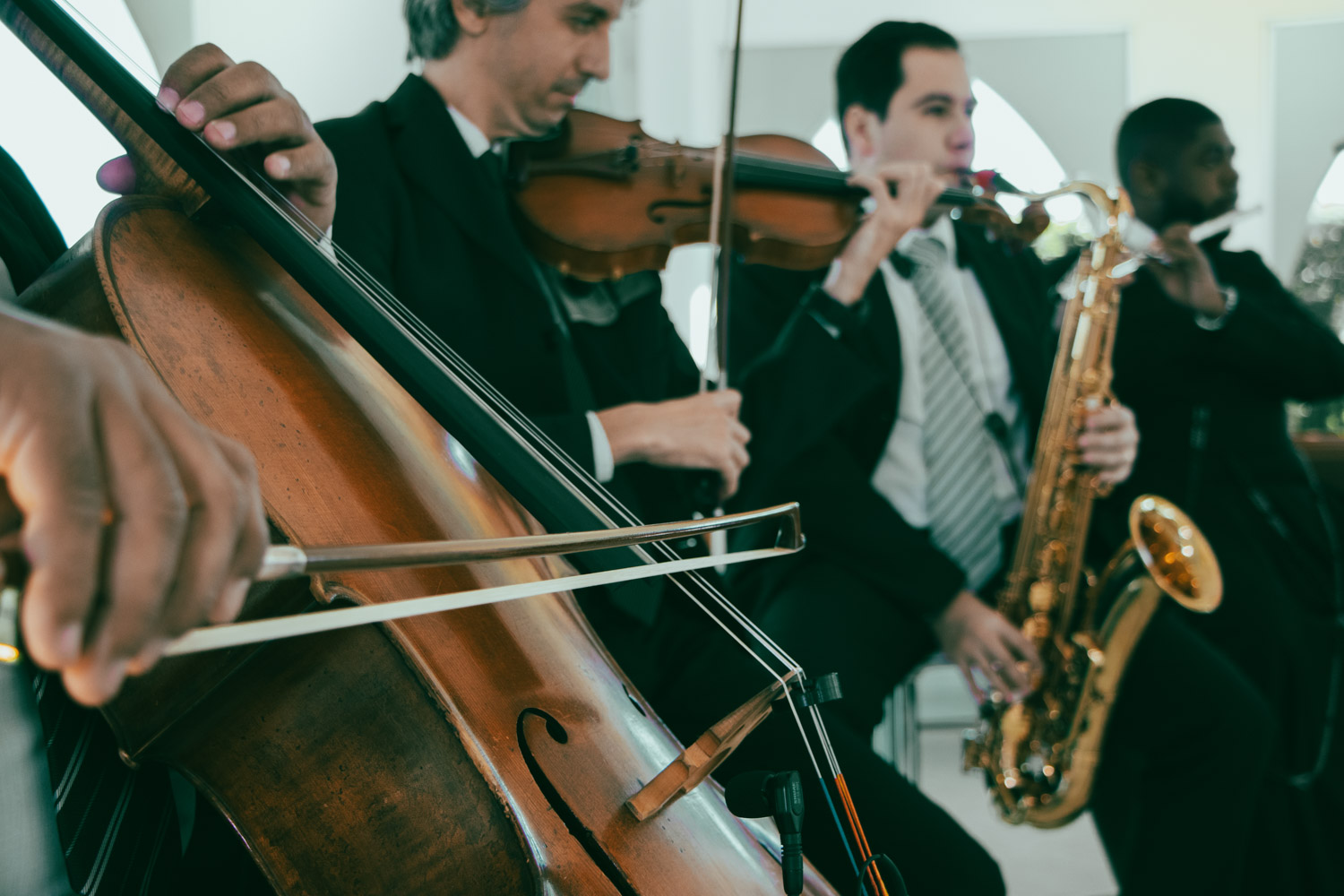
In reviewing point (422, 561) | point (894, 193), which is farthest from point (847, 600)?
point (422, 561)

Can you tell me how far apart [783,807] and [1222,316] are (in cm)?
145

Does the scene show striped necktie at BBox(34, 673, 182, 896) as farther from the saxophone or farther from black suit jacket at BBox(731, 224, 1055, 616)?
the saxophone

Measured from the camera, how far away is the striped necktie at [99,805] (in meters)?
0.45

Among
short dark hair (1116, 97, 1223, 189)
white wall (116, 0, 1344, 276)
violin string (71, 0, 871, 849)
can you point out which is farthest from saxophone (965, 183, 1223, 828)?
white wall (116, 0, 1344, 276)

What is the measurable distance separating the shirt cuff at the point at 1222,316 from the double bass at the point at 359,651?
52.2 inches

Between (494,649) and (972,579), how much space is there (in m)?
1.07

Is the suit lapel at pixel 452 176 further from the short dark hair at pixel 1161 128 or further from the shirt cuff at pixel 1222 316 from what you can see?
the short dark hair at pixel 1161 128

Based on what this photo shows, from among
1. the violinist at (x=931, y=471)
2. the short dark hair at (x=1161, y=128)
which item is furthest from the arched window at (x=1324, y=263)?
the violinist at (x=931, y=471)

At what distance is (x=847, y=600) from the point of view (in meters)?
1.12

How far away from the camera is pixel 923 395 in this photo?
1294 mm

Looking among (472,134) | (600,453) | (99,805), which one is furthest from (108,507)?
(472,134)

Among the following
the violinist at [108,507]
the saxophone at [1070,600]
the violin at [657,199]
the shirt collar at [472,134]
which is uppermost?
the shirt collar at [472,134]

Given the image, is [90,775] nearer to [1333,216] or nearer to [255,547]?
[255,547]

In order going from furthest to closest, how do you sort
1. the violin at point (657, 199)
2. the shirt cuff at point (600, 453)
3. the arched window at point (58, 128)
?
the violin at point (657, 199), the arched window at point (58, 128), the shirt cuff at point (600, 453)
